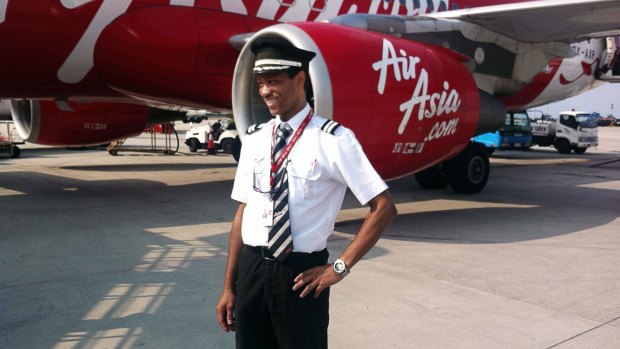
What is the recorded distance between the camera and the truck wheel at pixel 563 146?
21.6m

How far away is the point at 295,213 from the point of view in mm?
2094

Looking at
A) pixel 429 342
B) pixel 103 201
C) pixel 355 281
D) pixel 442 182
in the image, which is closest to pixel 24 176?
pixel 103 201

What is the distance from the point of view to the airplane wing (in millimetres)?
7535

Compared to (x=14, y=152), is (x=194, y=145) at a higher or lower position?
lower

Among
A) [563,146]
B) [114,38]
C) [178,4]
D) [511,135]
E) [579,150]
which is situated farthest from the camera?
[563,146]

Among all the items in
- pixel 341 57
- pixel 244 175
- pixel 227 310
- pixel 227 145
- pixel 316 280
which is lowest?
pixel 227 145

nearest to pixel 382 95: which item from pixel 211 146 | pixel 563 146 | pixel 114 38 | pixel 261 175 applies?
pixel 114 38

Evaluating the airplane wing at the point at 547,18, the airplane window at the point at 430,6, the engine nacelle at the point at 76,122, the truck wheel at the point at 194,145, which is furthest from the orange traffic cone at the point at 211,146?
the airplane wing at the point at 547,18

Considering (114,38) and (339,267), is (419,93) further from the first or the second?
(339,267)

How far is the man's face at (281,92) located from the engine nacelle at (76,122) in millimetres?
9803

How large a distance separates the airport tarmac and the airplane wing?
2.42 metres

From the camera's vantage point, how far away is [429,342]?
3.38 m

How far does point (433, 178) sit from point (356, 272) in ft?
18.4

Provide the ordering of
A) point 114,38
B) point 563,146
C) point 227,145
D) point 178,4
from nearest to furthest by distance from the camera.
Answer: point 114,38 → point 178,4 → point 227,145 → point 563,146
